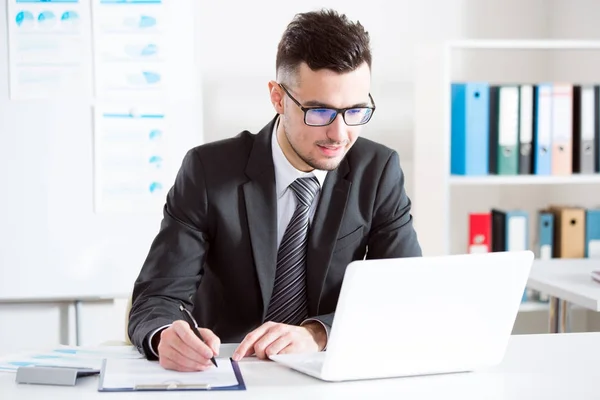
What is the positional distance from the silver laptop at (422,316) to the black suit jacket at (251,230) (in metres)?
0.46

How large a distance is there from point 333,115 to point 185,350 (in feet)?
1.89

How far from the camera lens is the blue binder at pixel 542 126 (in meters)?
3.10

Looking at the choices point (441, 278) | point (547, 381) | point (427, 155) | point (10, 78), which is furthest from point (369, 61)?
point (10, 78)

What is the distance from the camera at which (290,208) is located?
1.96 metres

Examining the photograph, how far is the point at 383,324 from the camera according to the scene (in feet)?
4.41

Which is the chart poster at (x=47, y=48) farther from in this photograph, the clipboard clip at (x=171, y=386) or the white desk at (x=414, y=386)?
the clipboard clip at (x=171, y=386)

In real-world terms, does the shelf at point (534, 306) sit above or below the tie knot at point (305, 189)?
below

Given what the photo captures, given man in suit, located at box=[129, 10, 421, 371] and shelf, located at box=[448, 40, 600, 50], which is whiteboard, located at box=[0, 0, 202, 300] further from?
man in suit, located at box=[129, 10, 421, 371]

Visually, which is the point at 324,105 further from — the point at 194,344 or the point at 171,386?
the point at 171,386

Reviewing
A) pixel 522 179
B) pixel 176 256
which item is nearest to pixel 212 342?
pixel 176 256

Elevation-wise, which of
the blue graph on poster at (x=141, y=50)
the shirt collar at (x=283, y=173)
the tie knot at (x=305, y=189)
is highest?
the blue graph on poster at (x=141, y=50)

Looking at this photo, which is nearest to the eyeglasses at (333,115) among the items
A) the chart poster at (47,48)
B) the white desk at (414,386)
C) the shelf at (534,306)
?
the white desk at (414,386)

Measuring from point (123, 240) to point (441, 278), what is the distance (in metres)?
1.89

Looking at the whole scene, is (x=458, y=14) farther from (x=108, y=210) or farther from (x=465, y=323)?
(x=465, y=323)
